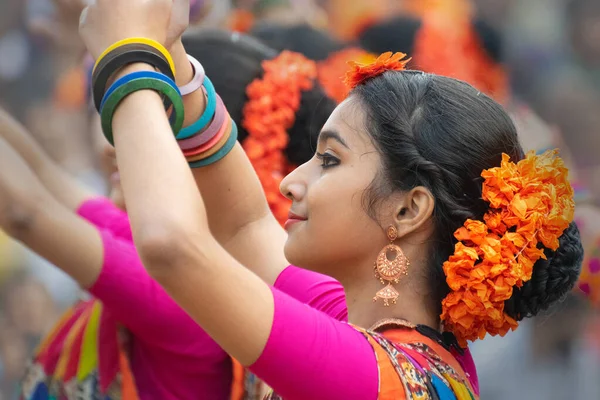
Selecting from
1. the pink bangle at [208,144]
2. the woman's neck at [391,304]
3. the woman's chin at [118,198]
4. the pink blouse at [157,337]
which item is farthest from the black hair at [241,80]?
the woman's neck at [391,304]

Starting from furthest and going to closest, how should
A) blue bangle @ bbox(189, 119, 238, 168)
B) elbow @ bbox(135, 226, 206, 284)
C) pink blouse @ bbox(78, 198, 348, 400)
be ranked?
1. pink blouse @ bbox(78, 198, 348, 400)
2. blue bangle @ bbox(189, 119, 238, 168)
3. elbow @ bbox(135, 226, 206, 284)

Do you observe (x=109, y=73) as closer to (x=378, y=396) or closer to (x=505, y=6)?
(x=378, y=396)

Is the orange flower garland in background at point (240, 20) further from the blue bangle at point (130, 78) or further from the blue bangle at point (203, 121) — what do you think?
the blue bangle at point (130, 78)

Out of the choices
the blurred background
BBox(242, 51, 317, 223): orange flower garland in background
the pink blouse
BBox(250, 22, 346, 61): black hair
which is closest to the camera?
the pink blouse

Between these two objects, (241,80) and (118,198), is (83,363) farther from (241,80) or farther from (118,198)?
(241,80)

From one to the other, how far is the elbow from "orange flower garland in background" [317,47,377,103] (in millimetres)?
1750

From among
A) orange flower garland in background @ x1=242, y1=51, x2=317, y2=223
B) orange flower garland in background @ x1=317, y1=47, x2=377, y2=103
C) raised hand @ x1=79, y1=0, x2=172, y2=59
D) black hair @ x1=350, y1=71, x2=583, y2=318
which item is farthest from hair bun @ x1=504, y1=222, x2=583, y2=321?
orange flower garland in background @ x1=317, y1=47, x2=377, y2=103

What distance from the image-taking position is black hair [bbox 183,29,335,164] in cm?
322

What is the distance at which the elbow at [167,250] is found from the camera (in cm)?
167

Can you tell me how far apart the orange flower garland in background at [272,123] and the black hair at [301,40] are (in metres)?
0.83

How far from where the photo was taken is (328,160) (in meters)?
2.21

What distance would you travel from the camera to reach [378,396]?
1879 mm

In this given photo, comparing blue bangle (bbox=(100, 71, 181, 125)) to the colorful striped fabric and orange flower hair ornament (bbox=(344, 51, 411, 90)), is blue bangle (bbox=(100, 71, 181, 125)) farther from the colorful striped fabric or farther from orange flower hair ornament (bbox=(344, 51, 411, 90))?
the colorful striped fabric

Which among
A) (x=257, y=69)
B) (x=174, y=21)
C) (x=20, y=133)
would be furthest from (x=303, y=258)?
(x=20, y=133)
